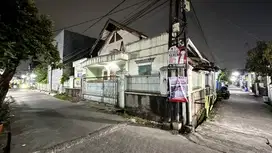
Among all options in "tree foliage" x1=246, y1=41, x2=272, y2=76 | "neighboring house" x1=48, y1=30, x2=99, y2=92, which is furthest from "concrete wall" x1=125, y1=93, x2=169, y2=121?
"neighboring house" x1=48, y1=30, x2=99, y2=92

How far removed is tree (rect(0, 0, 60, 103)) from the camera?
3289mm

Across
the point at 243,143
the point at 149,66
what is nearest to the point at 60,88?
the point at 149,66

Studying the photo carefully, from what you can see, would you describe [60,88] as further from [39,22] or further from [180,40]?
[180,40]

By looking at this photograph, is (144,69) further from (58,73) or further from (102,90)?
(58,73)

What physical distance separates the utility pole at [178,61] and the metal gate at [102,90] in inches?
163

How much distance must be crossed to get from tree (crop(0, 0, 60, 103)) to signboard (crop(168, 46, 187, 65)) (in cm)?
472

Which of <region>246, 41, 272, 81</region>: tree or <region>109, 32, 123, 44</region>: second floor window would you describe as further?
<region>109, 32, 123, 44</region>: second floor window

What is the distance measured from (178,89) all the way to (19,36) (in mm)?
5382

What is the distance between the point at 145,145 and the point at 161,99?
94.9 inches

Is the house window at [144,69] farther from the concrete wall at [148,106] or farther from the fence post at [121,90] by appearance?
the concrete wall at [148,106]

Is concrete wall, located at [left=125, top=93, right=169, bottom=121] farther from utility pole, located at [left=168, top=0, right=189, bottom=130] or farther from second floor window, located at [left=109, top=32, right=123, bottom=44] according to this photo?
second floor window, located at [left=109, top=32, right=123, bottom=44]

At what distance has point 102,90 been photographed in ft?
32.6

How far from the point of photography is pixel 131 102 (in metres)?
7.51

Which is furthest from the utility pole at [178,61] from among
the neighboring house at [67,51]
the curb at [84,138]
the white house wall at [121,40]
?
the neighboring house at [67,51]
